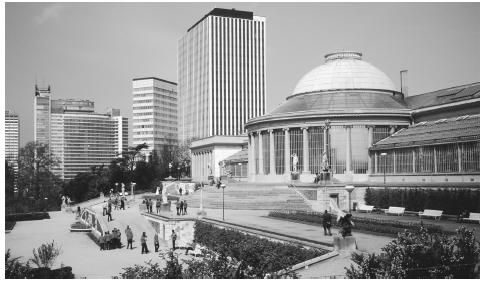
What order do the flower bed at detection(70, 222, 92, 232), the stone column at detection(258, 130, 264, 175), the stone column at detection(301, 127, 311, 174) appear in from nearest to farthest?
1. the flower bed at detection(70, 222, 92, 232)
2. the stone column at detection(301, 127, 311, 174)
3. the stone column at detection(258, 130, 264, 175)

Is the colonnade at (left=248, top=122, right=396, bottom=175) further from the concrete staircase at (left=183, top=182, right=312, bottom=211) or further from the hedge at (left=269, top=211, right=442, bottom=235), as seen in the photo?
the hedge at (left=269, top=211, right=442, bottom=235)

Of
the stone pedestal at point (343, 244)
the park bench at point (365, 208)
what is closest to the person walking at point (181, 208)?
the park bench at point (365, 208)

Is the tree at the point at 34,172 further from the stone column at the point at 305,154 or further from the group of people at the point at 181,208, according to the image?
the group of people at the point at 181,208


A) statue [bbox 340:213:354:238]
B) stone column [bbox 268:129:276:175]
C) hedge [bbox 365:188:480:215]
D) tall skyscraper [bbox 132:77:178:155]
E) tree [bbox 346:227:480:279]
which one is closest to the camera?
tree [bbox 346:227:480:279]

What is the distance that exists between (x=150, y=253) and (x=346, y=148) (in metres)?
34.9

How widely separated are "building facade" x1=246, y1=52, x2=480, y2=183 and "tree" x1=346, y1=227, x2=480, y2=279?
115 ft

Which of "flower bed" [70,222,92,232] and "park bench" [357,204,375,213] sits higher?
"park bench" [357,204,375,213]

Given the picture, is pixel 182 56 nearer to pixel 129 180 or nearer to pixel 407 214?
pixel 129 180

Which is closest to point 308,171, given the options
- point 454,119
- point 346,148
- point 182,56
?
point 346,148

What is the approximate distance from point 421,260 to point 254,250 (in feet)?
17.6

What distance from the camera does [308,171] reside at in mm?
68625

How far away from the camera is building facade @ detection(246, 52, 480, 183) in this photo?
59656 millimetres

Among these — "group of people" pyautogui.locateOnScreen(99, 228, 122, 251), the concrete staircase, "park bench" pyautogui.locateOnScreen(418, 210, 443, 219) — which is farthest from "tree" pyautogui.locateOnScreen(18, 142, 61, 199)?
"park bench" pyautogui.locateOnScreen(418, 210, 443, 219)

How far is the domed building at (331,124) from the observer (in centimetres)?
6688
